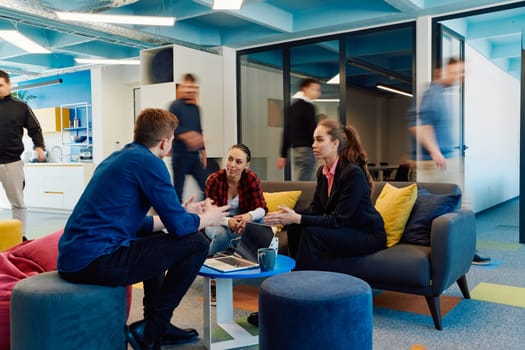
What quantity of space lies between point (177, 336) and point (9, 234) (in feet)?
4.94

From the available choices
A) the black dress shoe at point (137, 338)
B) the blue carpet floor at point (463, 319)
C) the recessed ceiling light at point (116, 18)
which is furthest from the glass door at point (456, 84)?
the black dress shoe at point (137, 338)

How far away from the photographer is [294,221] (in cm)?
292

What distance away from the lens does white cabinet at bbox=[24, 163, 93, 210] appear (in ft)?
27.6

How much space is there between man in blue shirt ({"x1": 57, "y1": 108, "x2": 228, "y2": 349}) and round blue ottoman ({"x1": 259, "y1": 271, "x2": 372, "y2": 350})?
45 centimetres

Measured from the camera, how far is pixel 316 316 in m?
1.81

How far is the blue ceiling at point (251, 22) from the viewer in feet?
17.2

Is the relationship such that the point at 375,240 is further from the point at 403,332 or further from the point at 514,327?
the point at 514,327

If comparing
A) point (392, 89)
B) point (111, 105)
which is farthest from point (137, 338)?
point (392, 89)

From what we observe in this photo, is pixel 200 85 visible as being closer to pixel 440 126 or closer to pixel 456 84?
pixel 456 84

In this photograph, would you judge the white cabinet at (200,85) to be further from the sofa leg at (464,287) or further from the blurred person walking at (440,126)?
the sofa leg at (464,287)

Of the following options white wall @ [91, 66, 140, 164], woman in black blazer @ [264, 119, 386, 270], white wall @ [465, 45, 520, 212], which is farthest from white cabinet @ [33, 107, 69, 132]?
woman in black blazer @ [264, 119, 386, 270]

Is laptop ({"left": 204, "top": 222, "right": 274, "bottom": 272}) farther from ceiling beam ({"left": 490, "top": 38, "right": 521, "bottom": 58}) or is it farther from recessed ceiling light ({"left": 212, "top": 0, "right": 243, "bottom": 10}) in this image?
ceiling beam ({"left": 490, "top": 38, "right": 521, "bottom": 58})

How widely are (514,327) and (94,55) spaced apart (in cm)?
768

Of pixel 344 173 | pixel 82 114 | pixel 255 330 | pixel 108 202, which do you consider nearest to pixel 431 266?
pixel 344 173
